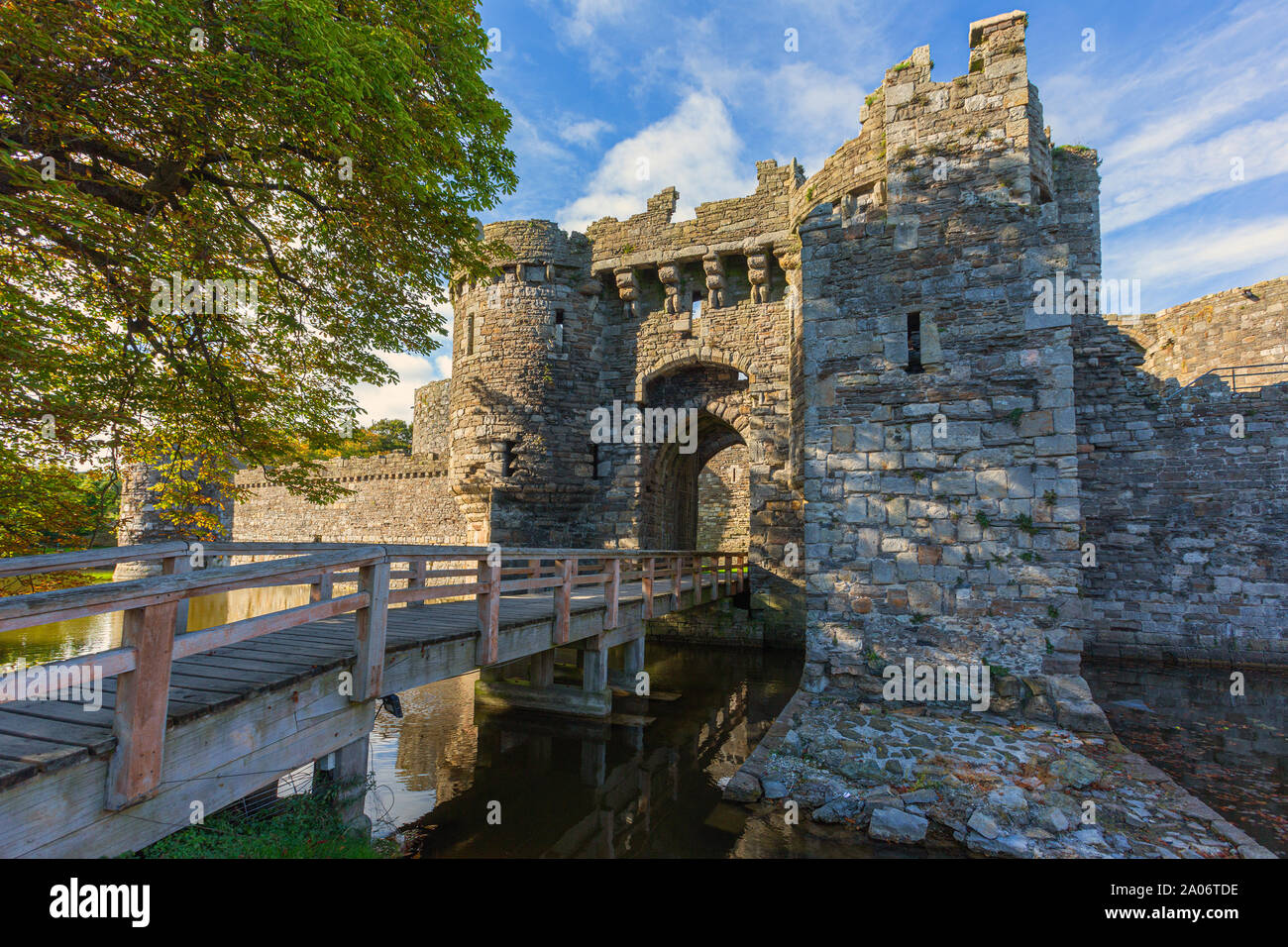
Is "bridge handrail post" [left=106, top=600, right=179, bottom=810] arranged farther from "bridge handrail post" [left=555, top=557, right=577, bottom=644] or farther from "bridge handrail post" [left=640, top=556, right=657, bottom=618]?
"bridge handrail post" [left=640, top=556, right=657, bottom=618]

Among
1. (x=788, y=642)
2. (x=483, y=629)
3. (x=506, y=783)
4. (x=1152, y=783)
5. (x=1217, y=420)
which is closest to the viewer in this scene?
(x=1152, y=783)

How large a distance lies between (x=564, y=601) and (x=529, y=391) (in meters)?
7.28

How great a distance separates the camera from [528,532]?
12.6 m

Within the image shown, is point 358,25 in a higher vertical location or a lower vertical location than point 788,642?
higher

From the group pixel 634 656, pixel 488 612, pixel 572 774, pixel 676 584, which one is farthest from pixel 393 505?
pixel 488 612

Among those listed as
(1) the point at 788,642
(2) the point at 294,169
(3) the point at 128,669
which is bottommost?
(1) the point at 788,642

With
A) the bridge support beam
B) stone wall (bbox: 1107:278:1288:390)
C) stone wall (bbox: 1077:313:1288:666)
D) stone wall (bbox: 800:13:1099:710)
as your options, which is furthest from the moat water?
stone wall (bbox: 1107:278:1288:390)

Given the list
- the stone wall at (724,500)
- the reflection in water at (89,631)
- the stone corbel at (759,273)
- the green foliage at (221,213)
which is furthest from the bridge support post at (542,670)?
the stone wall at (724,500)

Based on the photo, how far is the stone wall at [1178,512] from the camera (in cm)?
980

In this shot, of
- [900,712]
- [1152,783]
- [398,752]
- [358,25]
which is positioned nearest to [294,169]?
[358,25]

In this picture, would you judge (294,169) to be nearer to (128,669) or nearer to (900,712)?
(128,669)

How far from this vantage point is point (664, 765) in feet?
19.9
